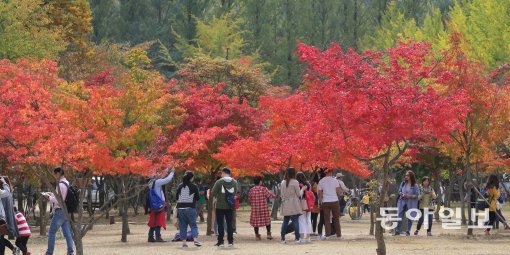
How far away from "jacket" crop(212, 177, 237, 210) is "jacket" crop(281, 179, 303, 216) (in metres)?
1.10

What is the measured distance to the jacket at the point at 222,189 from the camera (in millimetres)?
17078

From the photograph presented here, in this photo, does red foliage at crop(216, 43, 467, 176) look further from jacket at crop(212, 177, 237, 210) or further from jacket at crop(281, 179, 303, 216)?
jacket at crop(212, 177, 237, 210)

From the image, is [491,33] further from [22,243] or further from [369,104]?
[22,243]

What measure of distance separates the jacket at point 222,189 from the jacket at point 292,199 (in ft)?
3.61

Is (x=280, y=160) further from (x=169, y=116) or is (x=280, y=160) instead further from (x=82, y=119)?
(x=82, y=119)

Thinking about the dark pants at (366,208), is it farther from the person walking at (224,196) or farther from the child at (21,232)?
the child at (21,232)

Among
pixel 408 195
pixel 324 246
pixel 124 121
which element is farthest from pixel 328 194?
pixel 124 121

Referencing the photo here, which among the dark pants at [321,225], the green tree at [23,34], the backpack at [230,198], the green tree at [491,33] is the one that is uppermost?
the green tree at [491,33]

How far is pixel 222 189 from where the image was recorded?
17047 millimetres

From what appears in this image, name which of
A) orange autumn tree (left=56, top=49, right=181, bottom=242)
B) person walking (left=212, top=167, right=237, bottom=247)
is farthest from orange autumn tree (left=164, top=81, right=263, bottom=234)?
person walking (left=212, top=167, right=237, bottom=247)

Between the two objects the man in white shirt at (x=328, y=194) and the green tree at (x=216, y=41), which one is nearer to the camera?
the man in white shirt at (x=328, y=194)

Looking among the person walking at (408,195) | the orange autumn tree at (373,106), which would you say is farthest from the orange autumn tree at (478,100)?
the orange autumn tree at (373,106)

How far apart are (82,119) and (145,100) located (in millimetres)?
3117

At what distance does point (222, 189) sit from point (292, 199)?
4.97 ft
